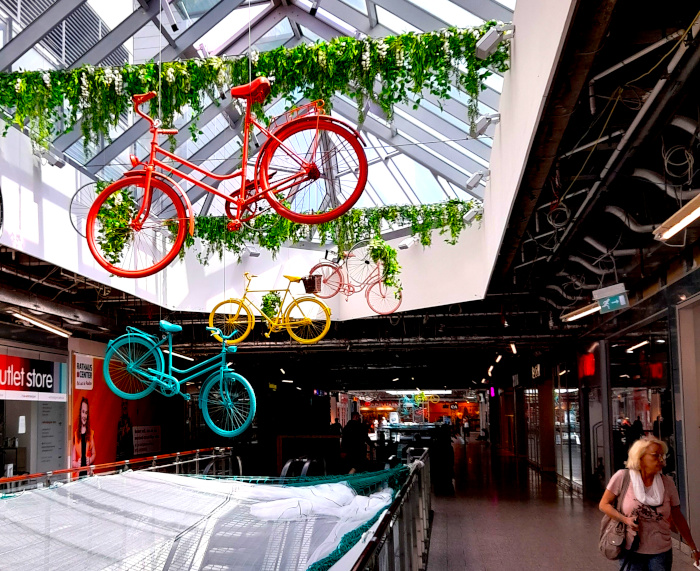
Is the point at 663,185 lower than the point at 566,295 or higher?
higher

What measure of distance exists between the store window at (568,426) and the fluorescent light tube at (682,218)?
33.4 feet

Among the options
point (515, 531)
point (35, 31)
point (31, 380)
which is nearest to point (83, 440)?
point (31, 380)

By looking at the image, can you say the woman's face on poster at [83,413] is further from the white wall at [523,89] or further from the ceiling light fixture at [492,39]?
the ceiling light fixture at [492,39]

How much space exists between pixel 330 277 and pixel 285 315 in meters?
0.92

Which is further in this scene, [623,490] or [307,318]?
[307,318]

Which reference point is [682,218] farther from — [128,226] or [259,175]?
[128,226]

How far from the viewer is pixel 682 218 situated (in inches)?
208

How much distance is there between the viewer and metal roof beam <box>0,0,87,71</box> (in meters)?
8.58

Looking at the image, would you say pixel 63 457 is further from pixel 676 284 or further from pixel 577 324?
pixel 676 284

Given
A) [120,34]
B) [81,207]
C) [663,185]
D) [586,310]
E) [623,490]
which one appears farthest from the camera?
[586,310]

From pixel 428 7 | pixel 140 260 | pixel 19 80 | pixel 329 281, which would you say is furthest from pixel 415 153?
pixel 19 80

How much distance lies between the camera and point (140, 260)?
37.9 feet

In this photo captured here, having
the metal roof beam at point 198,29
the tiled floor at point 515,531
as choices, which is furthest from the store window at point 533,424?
the metal roof beam at point 198,29

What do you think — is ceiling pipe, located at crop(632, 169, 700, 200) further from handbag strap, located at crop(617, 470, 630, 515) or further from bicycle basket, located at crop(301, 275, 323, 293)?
bicycle basket, located at crop(301, 275, 323, 293)
